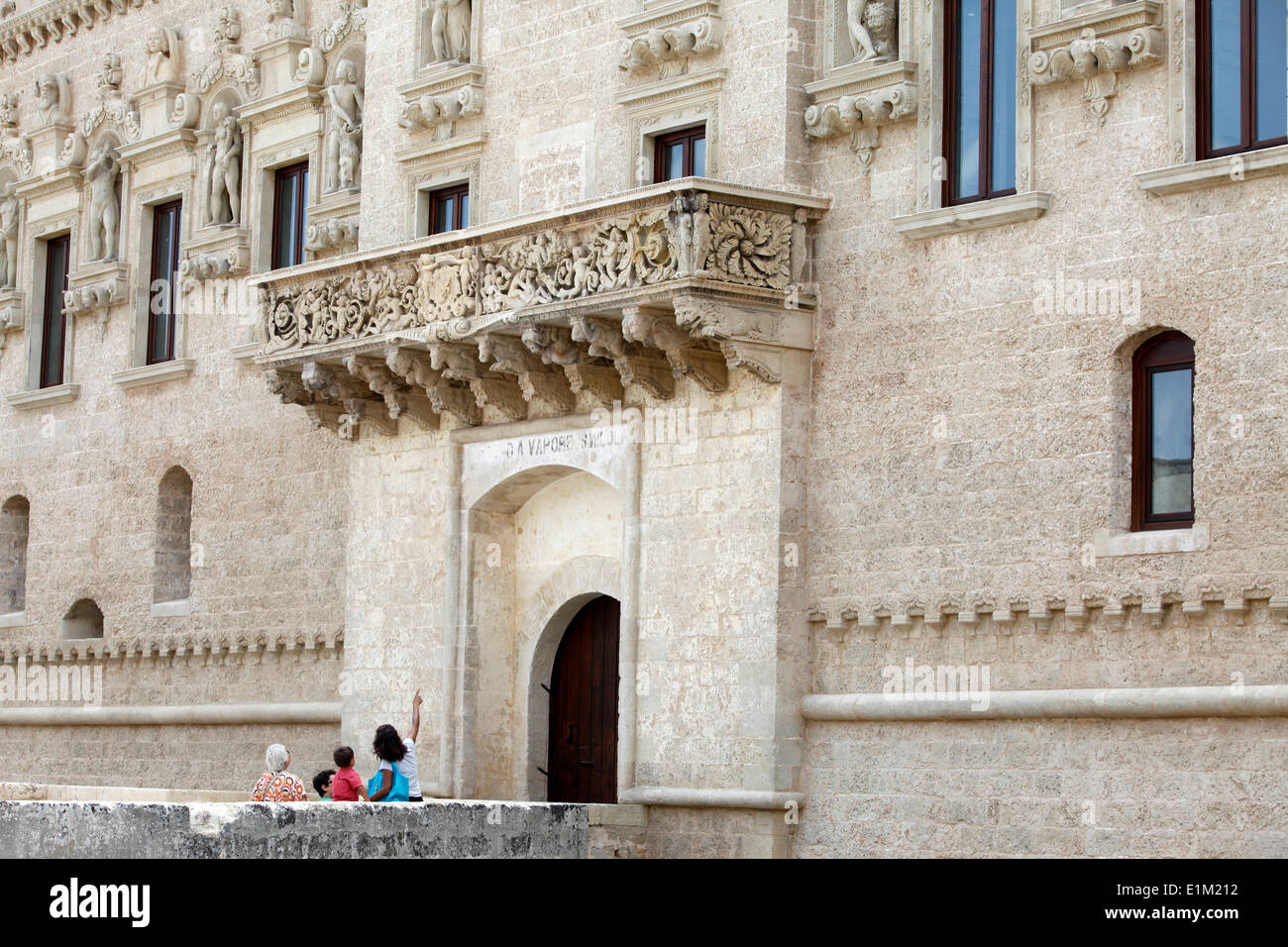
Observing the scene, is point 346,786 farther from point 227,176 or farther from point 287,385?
point 227,176

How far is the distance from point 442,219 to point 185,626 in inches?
253

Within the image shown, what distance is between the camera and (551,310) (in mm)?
19781

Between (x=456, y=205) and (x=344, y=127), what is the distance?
9.12 ft

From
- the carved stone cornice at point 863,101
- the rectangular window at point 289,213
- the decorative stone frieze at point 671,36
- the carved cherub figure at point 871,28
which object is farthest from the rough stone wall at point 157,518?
the carved cherub figure at point 871,28

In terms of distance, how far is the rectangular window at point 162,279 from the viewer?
1102 inches

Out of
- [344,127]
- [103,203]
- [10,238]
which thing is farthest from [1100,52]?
[10,238]

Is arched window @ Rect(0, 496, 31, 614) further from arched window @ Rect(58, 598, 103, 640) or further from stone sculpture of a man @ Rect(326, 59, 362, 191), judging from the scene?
stone sculpture of a man @ Rect(326, 59, 362, 191)

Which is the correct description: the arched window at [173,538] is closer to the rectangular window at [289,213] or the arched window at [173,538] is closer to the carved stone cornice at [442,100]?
the rectangular window at [289,213]

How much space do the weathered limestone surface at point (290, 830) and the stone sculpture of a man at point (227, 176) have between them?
423 inches

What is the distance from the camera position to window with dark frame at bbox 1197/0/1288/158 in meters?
16.4

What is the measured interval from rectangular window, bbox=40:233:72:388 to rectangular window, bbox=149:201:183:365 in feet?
6.59

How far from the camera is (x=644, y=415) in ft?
66.8

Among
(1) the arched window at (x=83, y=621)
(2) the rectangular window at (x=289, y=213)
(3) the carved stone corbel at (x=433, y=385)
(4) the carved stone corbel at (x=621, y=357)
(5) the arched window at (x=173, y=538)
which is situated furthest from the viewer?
(1) the arched window at (x=83, y=621)

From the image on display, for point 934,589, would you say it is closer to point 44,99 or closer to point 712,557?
point 712,557
